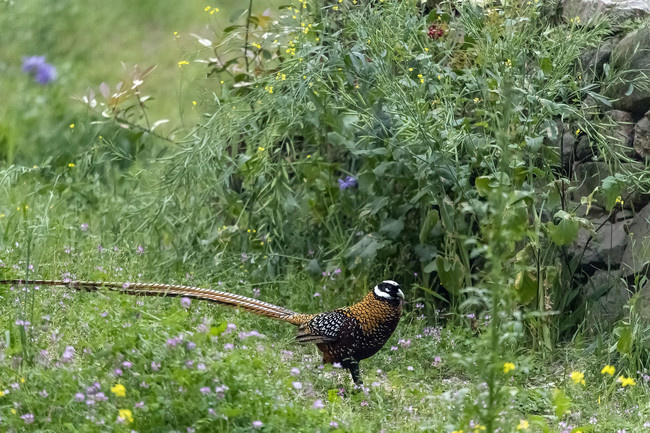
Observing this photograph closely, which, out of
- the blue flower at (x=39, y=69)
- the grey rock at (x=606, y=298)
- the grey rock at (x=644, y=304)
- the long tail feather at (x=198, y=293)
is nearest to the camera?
the long tail feather at (x=198, y=293)

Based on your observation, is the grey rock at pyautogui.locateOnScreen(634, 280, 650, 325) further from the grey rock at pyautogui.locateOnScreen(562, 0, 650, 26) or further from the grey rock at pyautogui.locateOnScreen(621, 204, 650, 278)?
the grey rock at pyautogui.locateOnScreen(562, 0, 650, 26)

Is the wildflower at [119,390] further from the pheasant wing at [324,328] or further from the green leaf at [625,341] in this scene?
the green leaf at [625,341]

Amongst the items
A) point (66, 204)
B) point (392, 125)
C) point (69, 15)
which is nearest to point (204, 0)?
point (69, 15)

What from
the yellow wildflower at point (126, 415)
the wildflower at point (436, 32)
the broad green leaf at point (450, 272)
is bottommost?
the broad green leaf at point (450, 272)

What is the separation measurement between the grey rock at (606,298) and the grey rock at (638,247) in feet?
0.24

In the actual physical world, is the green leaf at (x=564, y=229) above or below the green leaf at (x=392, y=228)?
above

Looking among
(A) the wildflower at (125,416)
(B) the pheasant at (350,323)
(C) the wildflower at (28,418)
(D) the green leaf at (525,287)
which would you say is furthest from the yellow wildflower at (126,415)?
(D) the green leaf at (525,287)

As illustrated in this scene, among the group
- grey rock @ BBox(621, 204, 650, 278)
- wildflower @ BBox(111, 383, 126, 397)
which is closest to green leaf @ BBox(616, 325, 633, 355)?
grey rock @ BBox(621, 204, 650, 278)

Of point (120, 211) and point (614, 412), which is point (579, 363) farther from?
point (120, 211)

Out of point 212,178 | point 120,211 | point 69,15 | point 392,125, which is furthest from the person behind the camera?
point 69,15

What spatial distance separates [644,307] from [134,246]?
2970 mm

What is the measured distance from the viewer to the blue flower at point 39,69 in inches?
361

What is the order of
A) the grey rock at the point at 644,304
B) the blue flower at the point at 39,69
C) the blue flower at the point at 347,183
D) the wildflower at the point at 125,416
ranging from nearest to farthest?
the wildflower at the point at 125,416 → the grey rock at the point at 644,304 → the blue flower at the point at 347,183 → the blue flower at the point at 39,69

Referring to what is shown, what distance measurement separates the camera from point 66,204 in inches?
262
